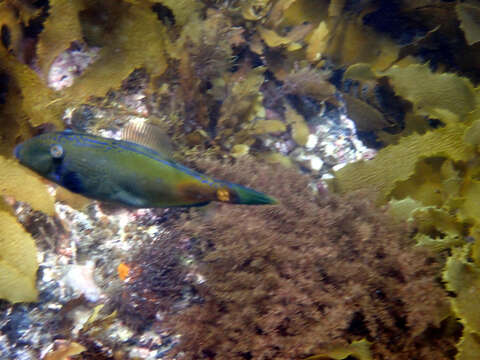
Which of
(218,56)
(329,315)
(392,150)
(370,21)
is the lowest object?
(329,315)

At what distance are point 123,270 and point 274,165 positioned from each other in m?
1.57

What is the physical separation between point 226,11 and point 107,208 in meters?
2.45

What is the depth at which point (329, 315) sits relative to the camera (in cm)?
202

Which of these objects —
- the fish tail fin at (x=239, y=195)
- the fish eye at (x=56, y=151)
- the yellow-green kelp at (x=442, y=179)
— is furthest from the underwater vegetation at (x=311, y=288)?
the fish eye at (x=56, y=151)

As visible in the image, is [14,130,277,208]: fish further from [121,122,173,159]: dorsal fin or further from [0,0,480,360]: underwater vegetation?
[0,0,480,360]: underwater vegetation

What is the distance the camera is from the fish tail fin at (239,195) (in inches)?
65.4

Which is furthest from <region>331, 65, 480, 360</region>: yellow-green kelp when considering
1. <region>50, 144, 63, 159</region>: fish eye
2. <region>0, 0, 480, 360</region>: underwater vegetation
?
<region>50, 144, 63, 159</region>: fish eye

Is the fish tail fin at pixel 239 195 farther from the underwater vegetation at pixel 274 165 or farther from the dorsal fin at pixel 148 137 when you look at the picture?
the underwater vegetation at pixel 274 165

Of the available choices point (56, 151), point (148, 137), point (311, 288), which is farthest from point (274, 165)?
point (56, 151)

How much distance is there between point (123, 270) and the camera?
8.99 ft

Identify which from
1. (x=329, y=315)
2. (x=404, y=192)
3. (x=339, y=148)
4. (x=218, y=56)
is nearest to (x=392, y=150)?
(x=404, y=192)

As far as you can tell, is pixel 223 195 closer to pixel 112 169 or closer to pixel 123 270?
pixel 112 169

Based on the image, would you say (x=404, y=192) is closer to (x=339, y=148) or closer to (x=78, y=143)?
(x=339, y=148)

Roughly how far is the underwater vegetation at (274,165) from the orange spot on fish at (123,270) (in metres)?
0.01
